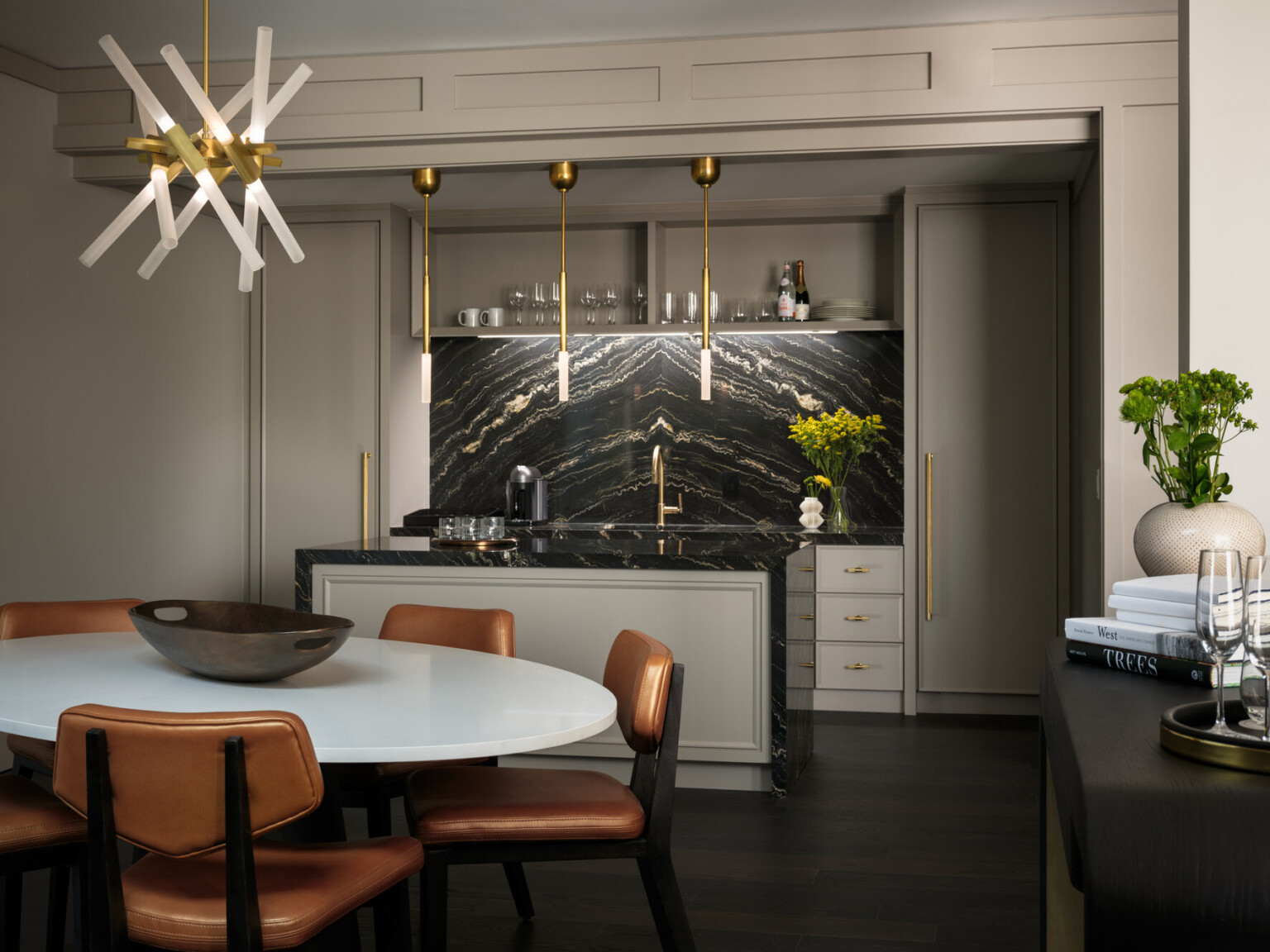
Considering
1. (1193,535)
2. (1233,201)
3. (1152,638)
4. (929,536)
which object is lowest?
(929,536)

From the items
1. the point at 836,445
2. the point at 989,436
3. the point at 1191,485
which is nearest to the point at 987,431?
the point at 989,436

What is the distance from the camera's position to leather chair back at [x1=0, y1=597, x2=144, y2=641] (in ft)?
9.36

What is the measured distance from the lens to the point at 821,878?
2953mm

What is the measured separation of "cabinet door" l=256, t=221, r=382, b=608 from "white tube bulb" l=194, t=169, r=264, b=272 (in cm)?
300

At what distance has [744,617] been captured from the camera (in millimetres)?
3740

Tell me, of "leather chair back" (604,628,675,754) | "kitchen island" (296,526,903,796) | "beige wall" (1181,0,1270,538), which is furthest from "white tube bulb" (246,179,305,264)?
"beige wall" (1181,0,1270,538)

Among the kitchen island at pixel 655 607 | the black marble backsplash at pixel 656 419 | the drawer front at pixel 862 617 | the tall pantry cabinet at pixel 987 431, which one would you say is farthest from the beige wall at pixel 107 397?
the tall pantry cabinet at pixel 987 431

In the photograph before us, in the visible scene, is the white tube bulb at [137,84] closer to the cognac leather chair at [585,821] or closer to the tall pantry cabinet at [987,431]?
the cognac leather chair at [585,821]

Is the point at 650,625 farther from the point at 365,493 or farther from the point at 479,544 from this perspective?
the point at 365,493

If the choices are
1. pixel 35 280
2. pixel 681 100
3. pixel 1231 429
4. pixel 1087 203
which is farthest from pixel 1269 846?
pixel 35 280

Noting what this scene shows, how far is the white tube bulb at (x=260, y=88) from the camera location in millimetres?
2455

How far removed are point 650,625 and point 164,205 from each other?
2035 mm

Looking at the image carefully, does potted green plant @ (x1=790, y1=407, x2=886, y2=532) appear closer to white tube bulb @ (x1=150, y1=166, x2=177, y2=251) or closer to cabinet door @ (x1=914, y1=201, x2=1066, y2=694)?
cabinet door @ (x1=914, y1=201, x2=1066, y2=694)

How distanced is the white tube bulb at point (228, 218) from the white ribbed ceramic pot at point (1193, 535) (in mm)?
1831
